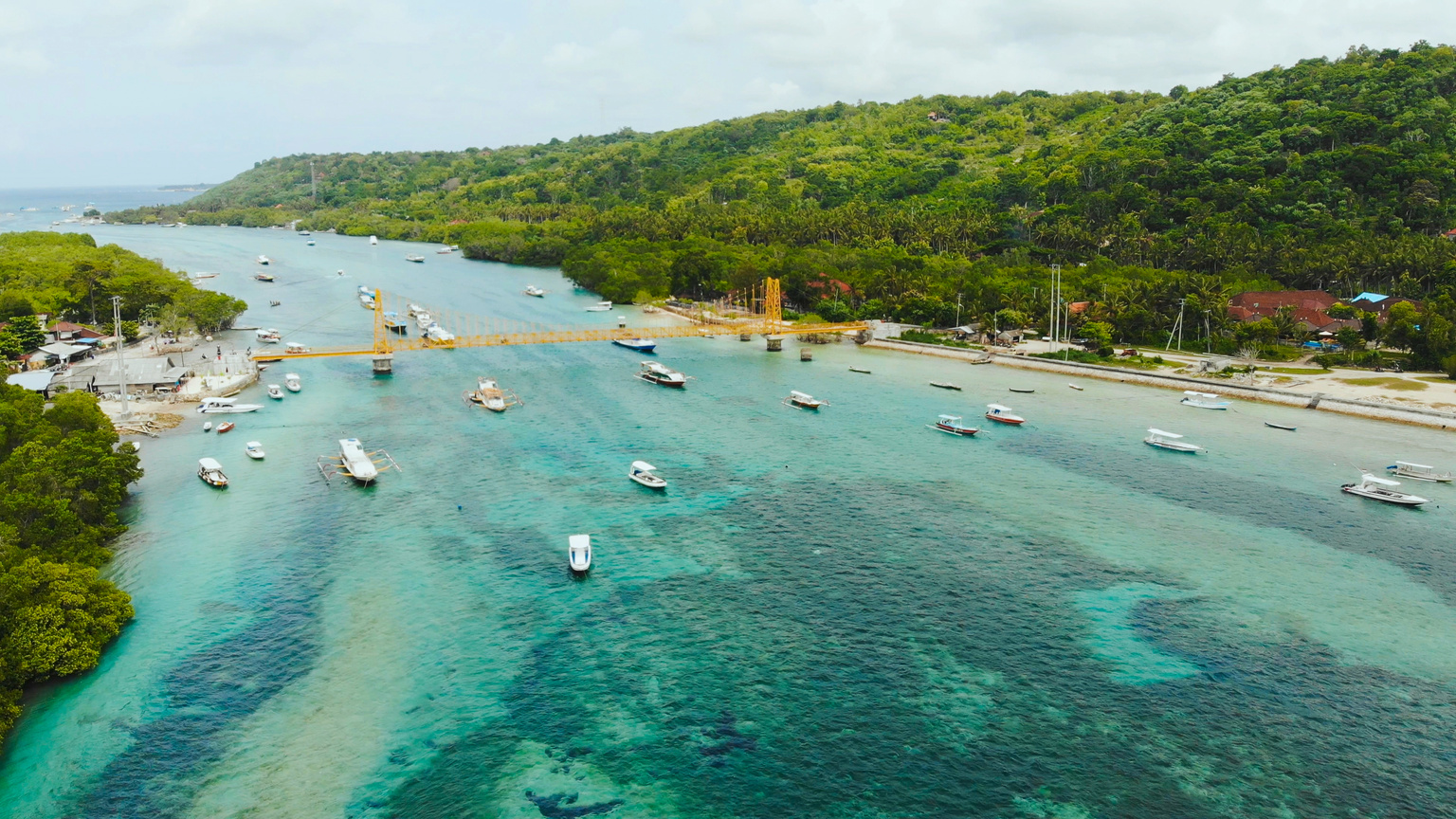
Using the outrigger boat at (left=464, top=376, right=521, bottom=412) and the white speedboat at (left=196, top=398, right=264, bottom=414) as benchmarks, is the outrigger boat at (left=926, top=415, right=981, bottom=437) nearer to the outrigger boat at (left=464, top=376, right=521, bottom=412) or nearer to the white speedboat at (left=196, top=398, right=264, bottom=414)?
the outrigger boat at (left=464, top=376, right=521, bottom=412)

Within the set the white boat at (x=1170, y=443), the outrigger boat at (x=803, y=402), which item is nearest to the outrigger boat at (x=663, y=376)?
the outrigger boat at (x=803, y=402)

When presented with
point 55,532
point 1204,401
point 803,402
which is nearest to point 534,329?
point 803,402

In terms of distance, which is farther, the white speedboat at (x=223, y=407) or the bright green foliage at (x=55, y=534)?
the white speedboat at (x=223, y=407)

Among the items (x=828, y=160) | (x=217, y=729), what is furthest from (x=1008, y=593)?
(x=828, y=160)

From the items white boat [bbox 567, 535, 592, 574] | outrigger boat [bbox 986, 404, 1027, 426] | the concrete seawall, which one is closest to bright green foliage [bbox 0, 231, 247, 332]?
white boat [bbox 567, 535, 592, 574]

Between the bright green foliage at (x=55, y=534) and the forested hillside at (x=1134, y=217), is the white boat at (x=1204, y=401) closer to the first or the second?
the forested hillside at (x=1134, y=217)

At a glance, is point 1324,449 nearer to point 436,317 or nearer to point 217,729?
point 217,729
